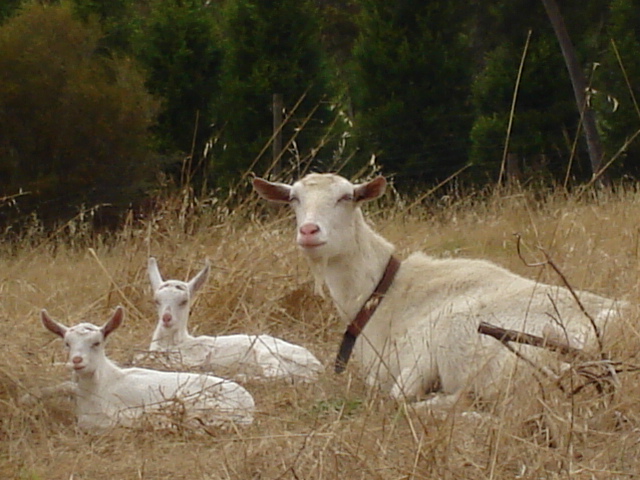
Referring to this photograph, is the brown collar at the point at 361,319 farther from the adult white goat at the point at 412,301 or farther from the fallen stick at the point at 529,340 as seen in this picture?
the fallen stick at the point at 529,340

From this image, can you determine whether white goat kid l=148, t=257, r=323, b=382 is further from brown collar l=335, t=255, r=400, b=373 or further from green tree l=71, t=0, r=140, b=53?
green tree l=71, t=0, r=140, b=53

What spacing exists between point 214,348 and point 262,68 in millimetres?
11840

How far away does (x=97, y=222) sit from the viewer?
51.6ft

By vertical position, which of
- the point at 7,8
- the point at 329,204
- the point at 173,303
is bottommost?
the point at 7,8

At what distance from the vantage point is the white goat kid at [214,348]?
5977mm

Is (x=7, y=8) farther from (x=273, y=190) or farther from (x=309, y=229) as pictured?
(x=309, y=229)

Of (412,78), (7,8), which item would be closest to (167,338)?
(412,78)

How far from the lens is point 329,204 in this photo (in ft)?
18.9

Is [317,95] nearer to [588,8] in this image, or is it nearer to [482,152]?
[482,152]

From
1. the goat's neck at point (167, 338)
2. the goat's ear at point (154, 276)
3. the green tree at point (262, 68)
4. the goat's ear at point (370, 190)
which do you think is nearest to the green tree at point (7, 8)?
the green tree at point (262, 68)

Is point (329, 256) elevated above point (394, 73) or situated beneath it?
elevated above

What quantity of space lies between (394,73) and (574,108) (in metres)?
2.70

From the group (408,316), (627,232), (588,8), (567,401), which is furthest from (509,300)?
(588,8)

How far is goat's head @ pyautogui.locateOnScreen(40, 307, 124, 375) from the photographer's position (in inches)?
211
